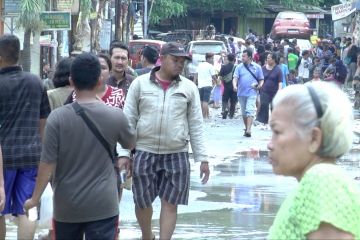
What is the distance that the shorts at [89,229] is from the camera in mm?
6426

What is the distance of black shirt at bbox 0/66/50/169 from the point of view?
27.0 feet

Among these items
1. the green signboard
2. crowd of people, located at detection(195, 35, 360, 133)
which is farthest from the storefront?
the green signboard

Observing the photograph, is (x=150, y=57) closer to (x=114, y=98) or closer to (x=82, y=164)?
(x=114, y=98)

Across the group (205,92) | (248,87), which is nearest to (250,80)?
(248,87)

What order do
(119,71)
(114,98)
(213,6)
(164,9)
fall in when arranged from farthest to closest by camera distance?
(213,6)
(164,9)
(119,71)
(114,98)

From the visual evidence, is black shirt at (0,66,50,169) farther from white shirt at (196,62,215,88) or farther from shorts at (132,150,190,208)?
white shirt at (196,62,215,88)

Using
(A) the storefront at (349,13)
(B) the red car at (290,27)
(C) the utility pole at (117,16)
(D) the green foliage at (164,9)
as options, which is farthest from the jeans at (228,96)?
(B) the red car at (290,27)

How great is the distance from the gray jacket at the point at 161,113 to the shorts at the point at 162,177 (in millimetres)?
65

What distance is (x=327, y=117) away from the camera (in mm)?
3662

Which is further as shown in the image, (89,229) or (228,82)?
(228,82)

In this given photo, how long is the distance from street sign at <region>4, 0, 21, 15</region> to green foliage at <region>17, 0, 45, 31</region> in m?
0.47

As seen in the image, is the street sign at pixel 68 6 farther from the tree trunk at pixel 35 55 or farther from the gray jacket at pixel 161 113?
the gray jacket at pixel 161 113

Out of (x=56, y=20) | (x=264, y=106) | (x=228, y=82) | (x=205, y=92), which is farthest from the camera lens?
(x=228, y=82)

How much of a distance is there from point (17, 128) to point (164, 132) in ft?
3.87
